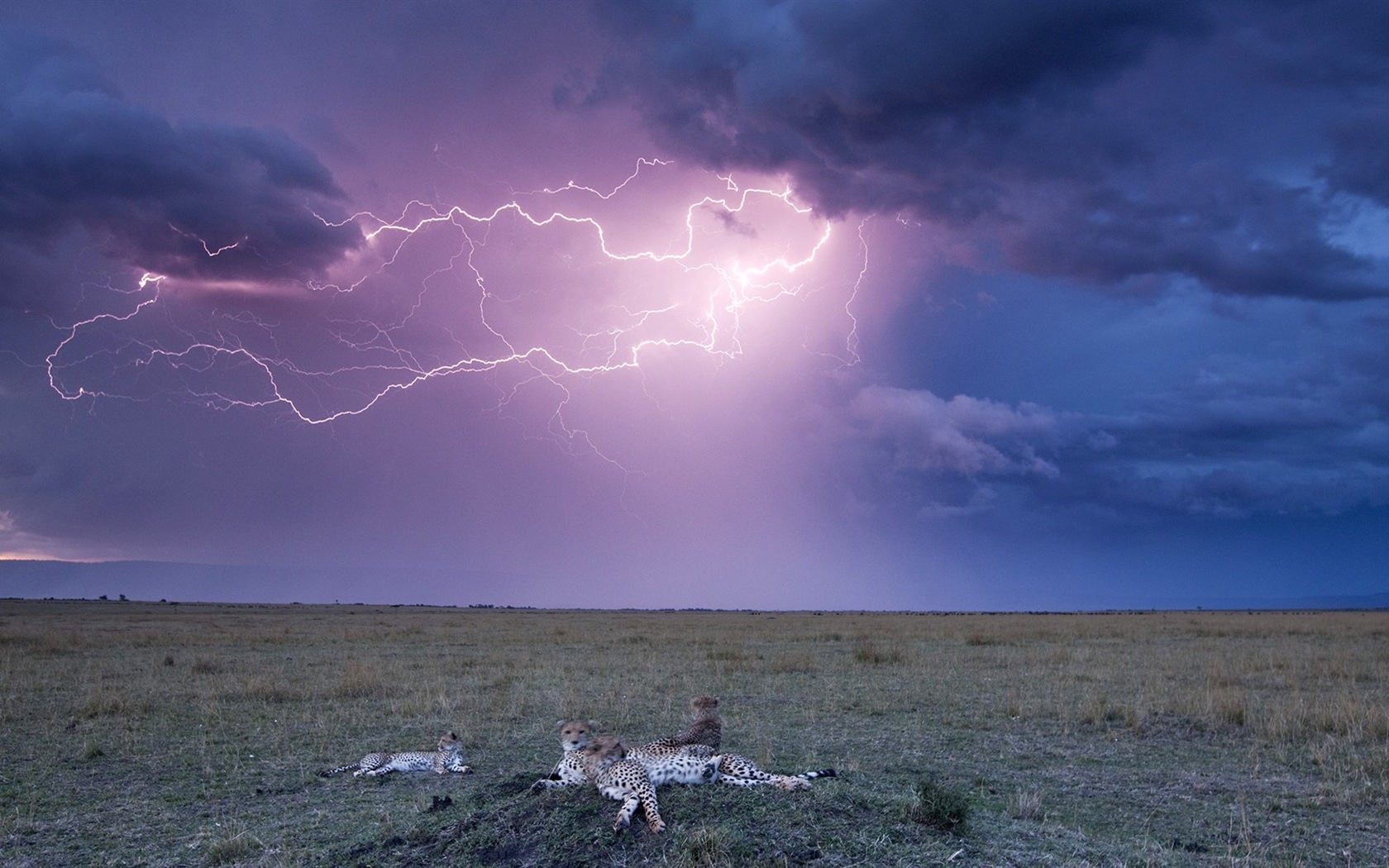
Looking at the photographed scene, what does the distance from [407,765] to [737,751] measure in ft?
12.6

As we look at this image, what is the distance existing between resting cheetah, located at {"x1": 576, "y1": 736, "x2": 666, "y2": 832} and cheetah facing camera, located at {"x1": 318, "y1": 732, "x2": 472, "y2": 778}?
3.13 m

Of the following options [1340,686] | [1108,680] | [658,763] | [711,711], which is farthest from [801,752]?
[1340,686]

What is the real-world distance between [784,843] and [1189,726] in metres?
10.1

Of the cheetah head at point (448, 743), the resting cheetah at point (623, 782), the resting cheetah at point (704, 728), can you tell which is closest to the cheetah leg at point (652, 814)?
the resting cheetah at point (623, 782)

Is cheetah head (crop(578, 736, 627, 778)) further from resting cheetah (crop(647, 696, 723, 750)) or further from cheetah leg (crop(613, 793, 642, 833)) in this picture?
cheetah leg (crop(613, 793, 642, 833))

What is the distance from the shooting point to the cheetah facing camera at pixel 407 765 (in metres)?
10.3

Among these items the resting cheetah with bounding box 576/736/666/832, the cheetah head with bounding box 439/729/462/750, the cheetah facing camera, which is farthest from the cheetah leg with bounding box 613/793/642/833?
the cheetah head with bounding box 439/729/462/750

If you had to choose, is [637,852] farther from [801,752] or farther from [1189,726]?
[1189,726]

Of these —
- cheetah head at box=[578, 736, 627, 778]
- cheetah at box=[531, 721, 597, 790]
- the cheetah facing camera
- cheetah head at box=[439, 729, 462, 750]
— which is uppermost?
cheetah head at box=[578, 736, 627, 778]

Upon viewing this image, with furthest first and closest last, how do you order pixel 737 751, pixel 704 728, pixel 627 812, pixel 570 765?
pixel 737 751 → pixel 704 728 → pixel 570 765 → pixel 627 812

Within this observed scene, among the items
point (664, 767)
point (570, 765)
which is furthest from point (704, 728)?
point (570, 765)

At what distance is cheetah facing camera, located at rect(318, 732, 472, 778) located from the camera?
10320mm

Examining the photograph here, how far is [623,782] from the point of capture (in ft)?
22.5

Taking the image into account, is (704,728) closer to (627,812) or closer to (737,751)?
(737,751)
